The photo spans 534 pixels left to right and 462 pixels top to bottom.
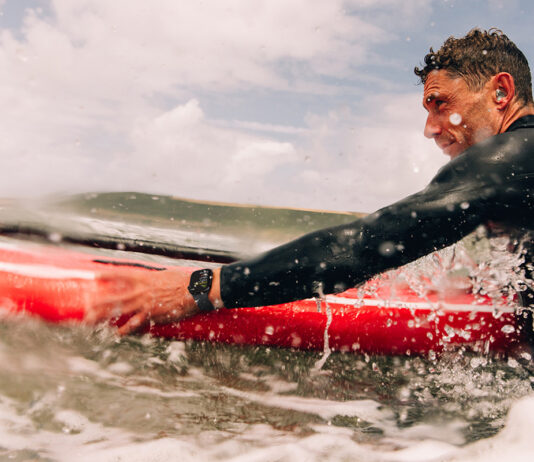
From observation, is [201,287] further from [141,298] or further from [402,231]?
[402,231]

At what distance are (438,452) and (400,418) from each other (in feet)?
1.14

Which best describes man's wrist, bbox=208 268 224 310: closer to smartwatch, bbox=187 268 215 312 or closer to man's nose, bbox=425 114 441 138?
smartwatch, bbox=187 268 215 312

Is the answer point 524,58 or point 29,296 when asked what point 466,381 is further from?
point 29,296

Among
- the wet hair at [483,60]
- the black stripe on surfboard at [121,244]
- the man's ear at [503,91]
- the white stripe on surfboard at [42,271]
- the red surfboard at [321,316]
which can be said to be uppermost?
the wet hair at [483,60]

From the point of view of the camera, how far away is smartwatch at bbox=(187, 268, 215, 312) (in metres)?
1.83

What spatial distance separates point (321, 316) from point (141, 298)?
946mm

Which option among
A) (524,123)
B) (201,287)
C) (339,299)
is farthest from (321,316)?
(524,123)

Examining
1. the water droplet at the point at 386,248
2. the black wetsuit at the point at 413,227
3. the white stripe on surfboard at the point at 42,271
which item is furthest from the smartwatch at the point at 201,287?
the water droplet at the point at 386,248

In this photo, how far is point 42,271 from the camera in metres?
2.14

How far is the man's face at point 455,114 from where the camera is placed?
2.08 metres

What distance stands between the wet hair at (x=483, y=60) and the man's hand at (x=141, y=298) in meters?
1.61

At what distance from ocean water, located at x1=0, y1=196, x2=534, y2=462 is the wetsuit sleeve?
0.47 metres

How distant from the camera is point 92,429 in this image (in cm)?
146

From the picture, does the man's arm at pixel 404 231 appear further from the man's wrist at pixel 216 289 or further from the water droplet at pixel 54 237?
the water droplet at pixel 54 237
